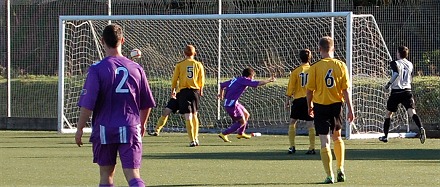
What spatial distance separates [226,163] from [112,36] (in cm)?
706

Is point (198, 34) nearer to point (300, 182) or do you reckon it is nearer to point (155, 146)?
point (155, 146)

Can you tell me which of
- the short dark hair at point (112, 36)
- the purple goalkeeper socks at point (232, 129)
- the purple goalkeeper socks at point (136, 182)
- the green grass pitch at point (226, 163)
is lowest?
the green grass pitch at point (226, 163)

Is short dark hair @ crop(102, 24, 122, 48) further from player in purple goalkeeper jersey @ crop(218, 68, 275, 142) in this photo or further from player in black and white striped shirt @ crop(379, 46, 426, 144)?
player in purple goalkeeper jersey @ crop(218, 68, 275, 142)

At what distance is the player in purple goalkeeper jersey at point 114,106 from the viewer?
948 centimetres

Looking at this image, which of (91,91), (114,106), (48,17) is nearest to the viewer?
(91,91)

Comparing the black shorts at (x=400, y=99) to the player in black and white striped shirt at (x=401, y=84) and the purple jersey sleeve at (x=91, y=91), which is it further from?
the purple jersey sleeve at (x=91, y=91)

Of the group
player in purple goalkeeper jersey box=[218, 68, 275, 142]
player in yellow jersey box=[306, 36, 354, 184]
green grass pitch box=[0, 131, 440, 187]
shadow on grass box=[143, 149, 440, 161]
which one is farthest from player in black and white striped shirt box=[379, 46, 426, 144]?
player in yellow jersey box=[306, 36, 354, 184]

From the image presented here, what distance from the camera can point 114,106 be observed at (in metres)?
9.58

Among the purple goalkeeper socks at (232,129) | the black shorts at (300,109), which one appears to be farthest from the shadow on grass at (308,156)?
A: the purple goalkeeper socks at (232,129)

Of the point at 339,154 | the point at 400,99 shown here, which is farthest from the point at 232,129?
the point at 339,154

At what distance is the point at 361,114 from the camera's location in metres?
23.6

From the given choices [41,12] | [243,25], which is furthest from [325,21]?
[41,12]

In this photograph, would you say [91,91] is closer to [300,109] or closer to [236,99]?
[300,109]

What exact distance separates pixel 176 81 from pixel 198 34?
20.5ft
